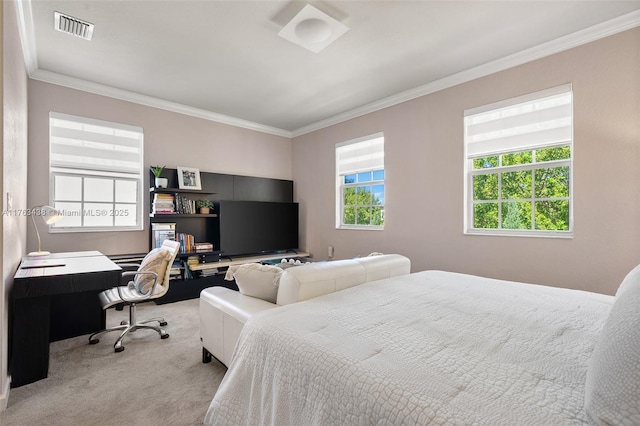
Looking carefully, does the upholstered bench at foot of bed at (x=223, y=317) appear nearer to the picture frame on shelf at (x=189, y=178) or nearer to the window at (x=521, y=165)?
the picture frame on shelf at (x=189, y=178)

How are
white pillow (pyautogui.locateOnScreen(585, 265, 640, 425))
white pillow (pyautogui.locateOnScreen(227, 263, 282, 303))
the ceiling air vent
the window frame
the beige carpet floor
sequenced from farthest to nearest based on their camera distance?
the window frame, the ceiling air vent, white pillow (pyautogui.locateOnScreen(227, 263, 282, 303)), the beige carpet floor, white pillow (pyautogui.locateOnScreen(585, 265, 640, 425))

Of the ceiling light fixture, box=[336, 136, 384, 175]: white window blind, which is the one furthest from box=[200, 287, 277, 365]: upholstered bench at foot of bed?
box=[336, 136, 384, 175]: white window blind

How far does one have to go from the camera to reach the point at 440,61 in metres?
3.15

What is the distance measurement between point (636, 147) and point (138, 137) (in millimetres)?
5333

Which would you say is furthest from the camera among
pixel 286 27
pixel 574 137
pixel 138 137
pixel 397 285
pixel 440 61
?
pixel 138 137

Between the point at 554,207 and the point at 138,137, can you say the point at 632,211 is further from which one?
the point at 138,137

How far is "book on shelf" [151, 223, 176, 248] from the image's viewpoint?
4.04 metres

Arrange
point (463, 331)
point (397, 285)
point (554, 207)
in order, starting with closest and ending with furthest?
1. point (463, 331)
2. point (397, 285)
3. point (554, 207)

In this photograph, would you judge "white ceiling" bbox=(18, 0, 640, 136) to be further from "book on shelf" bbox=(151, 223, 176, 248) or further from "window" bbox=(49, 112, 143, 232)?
"book on shelf" bbox=(151, 223, 176, 248)

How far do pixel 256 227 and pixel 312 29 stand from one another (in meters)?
3.18

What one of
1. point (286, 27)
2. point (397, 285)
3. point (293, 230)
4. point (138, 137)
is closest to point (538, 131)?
point (397, 285)

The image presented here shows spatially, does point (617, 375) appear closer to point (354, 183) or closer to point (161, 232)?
point (354, 183)

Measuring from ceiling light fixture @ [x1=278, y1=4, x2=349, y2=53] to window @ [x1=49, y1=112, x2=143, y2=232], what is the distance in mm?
2707

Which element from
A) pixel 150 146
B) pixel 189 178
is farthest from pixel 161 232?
pixel 150 146
